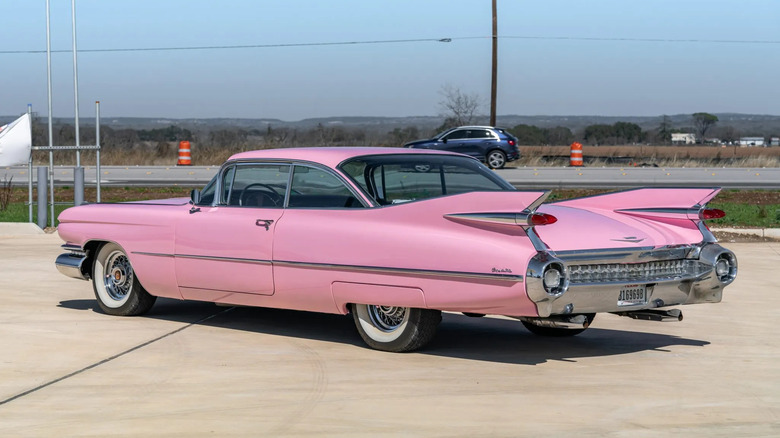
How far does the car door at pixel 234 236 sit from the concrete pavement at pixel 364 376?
17.0 inches

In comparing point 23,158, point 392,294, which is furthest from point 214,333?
point 23,158

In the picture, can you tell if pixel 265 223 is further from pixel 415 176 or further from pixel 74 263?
pixel 74 263

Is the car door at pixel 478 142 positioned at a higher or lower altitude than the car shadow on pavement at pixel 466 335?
higher

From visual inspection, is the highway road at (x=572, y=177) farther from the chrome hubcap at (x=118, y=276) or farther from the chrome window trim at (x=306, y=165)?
the chrome window trim at (x=306, y=165)

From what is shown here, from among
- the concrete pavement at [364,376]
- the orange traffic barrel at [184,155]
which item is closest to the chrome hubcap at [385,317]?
the concrete pavement at [364,376]

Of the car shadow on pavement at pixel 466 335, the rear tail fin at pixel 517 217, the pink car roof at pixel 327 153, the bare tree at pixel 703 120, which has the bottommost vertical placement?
the car shadow on pavement at pixel 466 335

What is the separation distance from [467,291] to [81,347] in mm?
2933

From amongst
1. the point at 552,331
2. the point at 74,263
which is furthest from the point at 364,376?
the point at 74,263

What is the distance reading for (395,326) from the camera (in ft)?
25.5

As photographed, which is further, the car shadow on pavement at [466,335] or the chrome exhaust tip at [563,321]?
the car shadow on pavement at [466,335]

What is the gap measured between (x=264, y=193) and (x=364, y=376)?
2.18 metres

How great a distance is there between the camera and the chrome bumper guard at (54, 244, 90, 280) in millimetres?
9695

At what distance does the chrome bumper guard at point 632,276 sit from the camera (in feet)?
22.9

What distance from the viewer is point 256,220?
8367 millimetres
